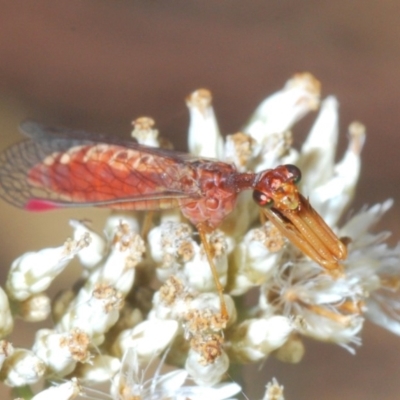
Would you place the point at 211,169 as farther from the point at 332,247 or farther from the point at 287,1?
the point at 287,1

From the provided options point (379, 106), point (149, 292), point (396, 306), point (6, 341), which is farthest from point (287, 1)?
point (6, 341)

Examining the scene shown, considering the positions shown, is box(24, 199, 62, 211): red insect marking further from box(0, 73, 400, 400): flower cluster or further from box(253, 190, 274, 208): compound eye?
box(253, 190, 274, 208): compound eye

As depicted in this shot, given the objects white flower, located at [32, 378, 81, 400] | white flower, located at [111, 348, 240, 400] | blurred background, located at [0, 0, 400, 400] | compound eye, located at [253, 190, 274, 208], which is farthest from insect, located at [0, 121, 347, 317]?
blurred background, located at [0, 0, 400, 400]

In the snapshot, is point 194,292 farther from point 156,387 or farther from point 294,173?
point 294,173

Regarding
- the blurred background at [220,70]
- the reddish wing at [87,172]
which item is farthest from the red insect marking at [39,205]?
the blurred background at [220,70]

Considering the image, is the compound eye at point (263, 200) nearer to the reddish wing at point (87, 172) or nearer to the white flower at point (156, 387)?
the reddish wing at point (87, 172)
